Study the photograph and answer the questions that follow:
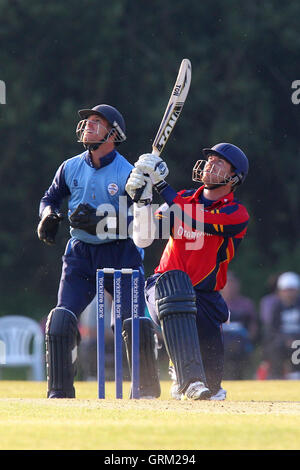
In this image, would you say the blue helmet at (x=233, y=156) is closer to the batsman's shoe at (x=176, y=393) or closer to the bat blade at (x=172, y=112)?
the bat blade at (x=172, y=112)

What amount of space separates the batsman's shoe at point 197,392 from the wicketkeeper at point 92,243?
0.56 m

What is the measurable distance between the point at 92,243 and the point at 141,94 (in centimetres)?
1174

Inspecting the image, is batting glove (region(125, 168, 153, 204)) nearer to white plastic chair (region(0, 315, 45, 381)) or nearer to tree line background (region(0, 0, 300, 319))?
white plastic chair (region(0, 315, 45, 381))

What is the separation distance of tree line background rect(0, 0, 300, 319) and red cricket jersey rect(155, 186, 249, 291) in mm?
10802

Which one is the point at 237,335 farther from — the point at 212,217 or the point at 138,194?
the point at 138,194

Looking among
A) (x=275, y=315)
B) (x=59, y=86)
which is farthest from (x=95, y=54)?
(x=275, y=315)

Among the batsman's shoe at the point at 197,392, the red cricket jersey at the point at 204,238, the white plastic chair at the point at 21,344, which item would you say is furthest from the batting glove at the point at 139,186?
the white plastic chair at the point at 21,344

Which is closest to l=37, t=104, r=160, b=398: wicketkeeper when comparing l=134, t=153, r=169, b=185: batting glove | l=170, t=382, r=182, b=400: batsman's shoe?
l=170, t=382, r=182, b=400: batsman's shoe

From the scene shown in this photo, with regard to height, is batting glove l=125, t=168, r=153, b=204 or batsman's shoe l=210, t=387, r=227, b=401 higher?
batting glove l=125, t=168, r=153, b=204

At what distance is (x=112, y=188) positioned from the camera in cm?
752

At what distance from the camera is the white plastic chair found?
1502 centimetres

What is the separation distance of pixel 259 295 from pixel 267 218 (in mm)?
1675

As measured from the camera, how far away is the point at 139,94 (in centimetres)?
1909
